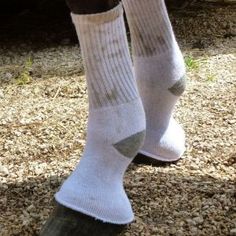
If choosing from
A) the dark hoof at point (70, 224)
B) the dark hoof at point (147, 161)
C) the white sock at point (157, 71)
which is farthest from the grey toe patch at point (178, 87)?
the dark hoof at point (70, 224)

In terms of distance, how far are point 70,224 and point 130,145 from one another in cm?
14

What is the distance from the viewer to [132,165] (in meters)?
1.12

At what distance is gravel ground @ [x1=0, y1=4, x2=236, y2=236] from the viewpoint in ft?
3.16

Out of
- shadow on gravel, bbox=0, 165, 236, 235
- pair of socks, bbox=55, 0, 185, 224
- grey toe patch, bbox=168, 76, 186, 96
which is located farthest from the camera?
grey toe patch, bbox=168, 76, 186, 96

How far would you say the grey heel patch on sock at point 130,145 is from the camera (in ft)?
2.82

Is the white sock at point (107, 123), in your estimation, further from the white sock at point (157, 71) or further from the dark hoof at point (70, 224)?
the white sock at point (157, 71)

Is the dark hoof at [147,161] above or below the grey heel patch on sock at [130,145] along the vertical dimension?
below

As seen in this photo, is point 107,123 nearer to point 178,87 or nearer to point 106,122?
point 106,122

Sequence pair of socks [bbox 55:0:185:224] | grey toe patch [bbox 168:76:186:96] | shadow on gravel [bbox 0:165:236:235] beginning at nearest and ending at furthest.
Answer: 1. pair of socks [bbox 55:0:185:224]
2. shadow on gravel [bbox 0:165:236:235]
3. grey toe patch [bbox 168:76:186:96]

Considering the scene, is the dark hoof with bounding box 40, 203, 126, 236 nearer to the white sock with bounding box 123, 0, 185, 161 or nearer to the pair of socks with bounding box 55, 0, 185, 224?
the pair of socks with bounding box 55, 0, 185, 224

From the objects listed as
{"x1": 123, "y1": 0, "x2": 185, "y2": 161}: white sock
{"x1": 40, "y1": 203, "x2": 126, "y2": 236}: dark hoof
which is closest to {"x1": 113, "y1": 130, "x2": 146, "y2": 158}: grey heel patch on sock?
{"x1": 40, "y1": 203, "x2": 126, "y2": 236}: dark hoof

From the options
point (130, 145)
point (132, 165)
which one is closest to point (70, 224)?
point (130, 145)

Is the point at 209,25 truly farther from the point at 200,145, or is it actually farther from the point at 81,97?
the point at 200,145

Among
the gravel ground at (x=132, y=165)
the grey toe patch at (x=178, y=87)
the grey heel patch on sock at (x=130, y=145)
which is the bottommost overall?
the gravel ground at (x=132, y=165)
